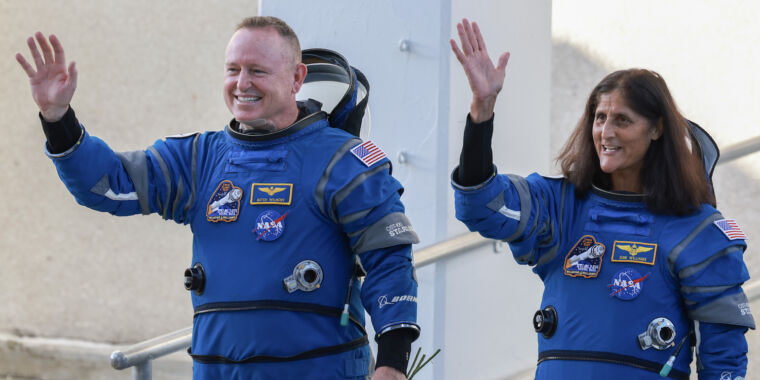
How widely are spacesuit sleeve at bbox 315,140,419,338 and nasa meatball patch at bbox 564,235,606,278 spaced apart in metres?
0.42

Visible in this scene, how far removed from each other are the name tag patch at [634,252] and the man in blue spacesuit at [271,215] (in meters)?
0.50

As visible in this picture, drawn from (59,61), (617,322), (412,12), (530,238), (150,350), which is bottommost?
(150,350)

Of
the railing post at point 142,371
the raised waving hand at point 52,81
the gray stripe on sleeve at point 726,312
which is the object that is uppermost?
the raised waving hand at point 52,81

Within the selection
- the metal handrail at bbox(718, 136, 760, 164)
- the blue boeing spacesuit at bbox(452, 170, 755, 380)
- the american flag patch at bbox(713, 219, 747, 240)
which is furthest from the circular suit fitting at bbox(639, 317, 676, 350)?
the metal handrail at bbox(718, 136, 760, 164)

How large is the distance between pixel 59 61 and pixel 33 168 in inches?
152

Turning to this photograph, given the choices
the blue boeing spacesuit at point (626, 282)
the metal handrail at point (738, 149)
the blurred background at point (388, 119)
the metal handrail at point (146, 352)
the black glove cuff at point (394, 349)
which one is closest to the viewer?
the black glove cuff at point (394, 349)

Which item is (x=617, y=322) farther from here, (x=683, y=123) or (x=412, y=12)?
(x=412, y=12)

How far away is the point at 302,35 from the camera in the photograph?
320 centimetres

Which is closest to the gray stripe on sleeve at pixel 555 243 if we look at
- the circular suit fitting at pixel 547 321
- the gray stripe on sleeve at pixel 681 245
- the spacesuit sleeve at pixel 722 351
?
the circular suit fitting at pixel 547 321

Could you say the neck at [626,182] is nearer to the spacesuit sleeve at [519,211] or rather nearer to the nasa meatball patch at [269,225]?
the spacesuit sleeve at [519,211]

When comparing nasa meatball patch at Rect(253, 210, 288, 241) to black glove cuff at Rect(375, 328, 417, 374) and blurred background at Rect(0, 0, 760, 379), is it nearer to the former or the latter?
black glove cuff at Rect(375, 328, 417, 374)

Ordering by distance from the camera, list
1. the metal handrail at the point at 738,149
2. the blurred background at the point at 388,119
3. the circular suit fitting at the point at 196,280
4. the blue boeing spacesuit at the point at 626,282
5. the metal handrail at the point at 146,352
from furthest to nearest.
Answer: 1. the metal handrail at the point at 738,149
2. the blurred background at the point at 388,119
3. the metal handrail at the point at 146,352
4. the blue boeing spacesuit at the point at 626,282
5. the circular suit fitting at the point at 196,280

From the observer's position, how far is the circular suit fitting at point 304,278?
1.98 meters

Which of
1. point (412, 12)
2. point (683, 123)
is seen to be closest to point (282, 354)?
point (683, 123)
